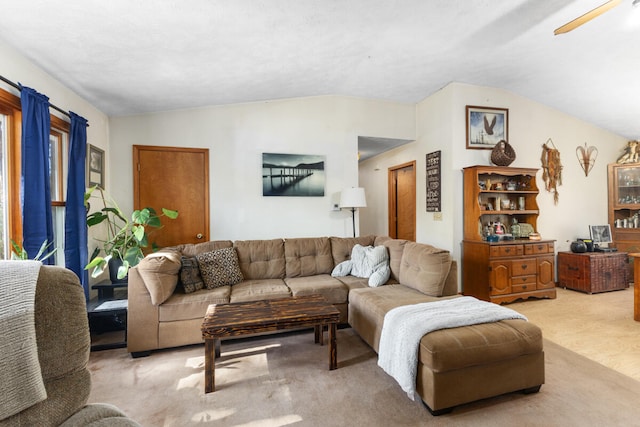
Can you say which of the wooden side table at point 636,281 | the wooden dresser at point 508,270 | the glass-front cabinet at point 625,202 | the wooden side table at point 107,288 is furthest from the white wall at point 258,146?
the glass-front cabinet at point 625,202

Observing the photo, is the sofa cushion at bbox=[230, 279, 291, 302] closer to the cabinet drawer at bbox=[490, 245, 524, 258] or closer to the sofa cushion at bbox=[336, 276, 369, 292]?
the sofa cushion at bbox=[336, 276, 369, 292]

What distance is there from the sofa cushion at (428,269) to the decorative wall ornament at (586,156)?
3.71 metres

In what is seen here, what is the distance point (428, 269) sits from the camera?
262cm

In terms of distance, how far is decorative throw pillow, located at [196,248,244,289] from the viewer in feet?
9.32

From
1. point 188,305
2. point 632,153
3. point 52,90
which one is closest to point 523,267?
point 632,153

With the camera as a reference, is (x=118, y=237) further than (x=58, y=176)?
Yes

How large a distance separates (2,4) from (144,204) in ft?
7.19

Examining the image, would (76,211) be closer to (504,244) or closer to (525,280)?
(504,244)

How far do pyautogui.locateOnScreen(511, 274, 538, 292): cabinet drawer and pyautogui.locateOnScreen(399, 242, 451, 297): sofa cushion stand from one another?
1.65 meters

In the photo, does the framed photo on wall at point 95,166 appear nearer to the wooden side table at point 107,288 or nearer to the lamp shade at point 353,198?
the wooden side table at point 107,288

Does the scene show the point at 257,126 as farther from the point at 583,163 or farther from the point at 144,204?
the point at 583,163

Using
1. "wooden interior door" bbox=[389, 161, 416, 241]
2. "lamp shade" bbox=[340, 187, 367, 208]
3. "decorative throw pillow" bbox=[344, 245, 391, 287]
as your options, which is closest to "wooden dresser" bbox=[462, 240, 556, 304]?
"wooden interior door" bbox=[389, 161, 416, 241]

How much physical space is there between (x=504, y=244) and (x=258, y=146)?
11.0ft

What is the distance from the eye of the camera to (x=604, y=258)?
4.04 meters
